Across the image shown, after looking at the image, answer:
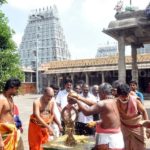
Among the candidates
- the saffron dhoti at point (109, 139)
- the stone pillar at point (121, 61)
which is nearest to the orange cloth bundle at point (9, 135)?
the saffron dhoti at point (109, 139)

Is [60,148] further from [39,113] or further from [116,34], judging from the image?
[116,34]

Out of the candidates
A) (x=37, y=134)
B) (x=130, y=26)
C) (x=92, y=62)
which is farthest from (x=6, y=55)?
(x=92, y=62)

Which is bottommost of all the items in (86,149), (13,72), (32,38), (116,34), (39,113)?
(86,149)

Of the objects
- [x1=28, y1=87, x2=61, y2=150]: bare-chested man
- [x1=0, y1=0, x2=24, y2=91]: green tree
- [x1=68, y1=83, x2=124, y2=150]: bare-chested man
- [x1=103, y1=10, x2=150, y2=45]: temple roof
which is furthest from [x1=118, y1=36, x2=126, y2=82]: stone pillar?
[x1=68, y1=83, x2=124, y2=150]: bare-chested man

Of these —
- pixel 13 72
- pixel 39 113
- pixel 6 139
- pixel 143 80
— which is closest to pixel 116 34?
pixel 13 72

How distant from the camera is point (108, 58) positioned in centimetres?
3662

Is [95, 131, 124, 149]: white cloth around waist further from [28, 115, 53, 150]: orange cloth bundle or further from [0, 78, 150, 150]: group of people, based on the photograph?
[28, 115, 53, 150]: orange cloth bundle

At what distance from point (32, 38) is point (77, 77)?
41245 mm

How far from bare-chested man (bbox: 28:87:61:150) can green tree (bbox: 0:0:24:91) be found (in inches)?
78.1

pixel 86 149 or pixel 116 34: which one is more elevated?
pixel 116 34

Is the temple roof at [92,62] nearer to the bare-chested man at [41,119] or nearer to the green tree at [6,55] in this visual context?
Result: the green tree at [6,55]

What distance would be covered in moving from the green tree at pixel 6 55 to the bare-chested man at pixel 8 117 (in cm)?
276

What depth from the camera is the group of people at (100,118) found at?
455 cm

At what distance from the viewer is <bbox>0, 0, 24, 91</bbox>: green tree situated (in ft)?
25.8
